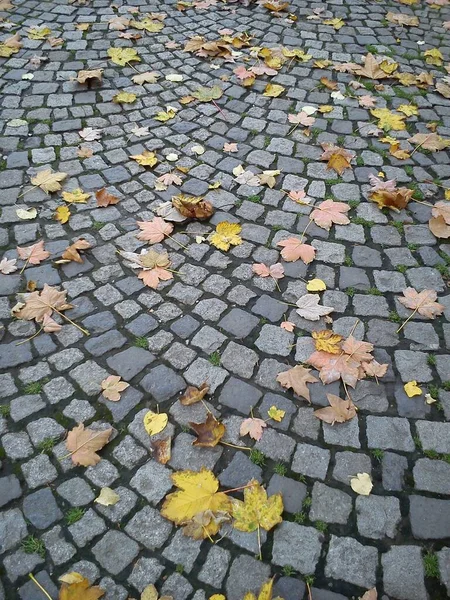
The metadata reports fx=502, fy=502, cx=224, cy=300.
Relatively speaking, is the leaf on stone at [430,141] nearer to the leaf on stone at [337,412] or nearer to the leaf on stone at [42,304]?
the leaf on stone at [337,412]

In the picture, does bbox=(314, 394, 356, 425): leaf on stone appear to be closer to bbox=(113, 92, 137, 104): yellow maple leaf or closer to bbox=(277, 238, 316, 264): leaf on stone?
bbox=(277, 238, 316, 264): leaf on stone

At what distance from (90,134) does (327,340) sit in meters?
2.60

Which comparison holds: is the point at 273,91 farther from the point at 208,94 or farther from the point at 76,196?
the point at 76,196

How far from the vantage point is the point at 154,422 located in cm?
240

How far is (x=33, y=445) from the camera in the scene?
7.64ft

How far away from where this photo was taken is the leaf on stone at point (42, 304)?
285 centimetres

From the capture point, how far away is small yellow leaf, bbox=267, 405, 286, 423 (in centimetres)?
243

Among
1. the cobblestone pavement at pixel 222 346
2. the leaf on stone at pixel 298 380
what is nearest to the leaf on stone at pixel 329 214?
the cobblestone pavement at pixel 222 346

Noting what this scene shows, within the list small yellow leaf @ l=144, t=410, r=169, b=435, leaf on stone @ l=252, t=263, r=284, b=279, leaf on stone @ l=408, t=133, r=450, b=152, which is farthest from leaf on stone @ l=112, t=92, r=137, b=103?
small yellow leaf @ l=144, t=410, r=169, b=435

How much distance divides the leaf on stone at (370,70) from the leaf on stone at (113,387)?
12.3 feet

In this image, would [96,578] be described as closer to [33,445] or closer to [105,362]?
[33,445]

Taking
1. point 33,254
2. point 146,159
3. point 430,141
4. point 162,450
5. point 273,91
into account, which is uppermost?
point 273,91

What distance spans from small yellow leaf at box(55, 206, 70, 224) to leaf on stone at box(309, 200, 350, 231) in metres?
1.65

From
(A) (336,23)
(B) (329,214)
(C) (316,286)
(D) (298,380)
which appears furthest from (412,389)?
(A) (336,23)
